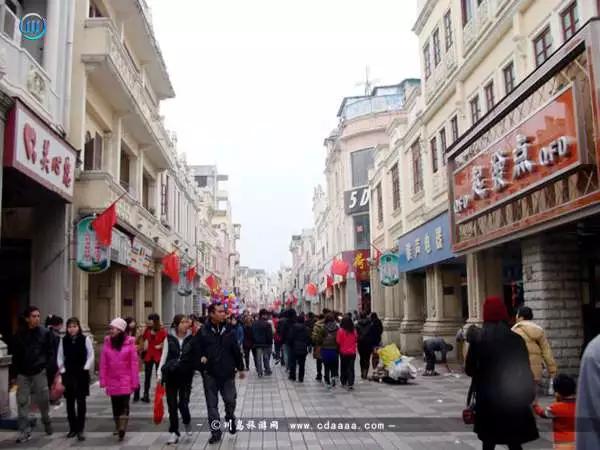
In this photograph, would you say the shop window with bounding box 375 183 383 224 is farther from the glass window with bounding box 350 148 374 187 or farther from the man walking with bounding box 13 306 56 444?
the man walking with bounding box 13 306 56 444

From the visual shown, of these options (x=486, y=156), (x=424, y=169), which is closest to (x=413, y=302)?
(x=424, y=169)

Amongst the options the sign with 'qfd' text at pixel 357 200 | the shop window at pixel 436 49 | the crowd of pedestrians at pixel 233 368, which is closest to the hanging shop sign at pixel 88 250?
the crowd of pedestrians at pixel 233 368

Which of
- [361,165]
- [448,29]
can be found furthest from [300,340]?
[361,165]

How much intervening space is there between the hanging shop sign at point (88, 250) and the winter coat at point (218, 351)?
6455 mm

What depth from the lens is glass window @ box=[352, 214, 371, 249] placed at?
3869cm

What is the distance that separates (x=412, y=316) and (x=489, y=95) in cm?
1115

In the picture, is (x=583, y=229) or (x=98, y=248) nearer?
(x=583, y=229)

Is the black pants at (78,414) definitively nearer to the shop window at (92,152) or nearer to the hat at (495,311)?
the hat at (495,311)

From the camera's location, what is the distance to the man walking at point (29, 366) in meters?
8.88

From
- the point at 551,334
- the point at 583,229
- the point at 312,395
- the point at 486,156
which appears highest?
the point at 486,156

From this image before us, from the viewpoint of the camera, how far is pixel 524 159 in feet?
38.8

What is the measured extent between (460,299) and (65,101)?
13.4 metres

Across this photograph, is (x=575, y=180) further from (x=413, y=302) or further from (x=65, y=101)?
(x=413, y=302)

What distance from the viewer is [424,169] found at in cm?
2180
